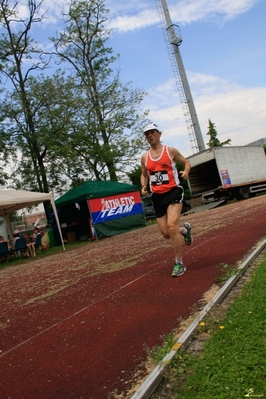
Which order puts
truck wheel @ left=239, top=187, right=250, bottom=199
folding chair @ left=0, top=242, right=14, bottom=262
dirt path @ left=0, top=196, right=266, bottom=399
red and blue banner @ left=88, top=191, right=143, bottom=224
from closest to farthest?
dirt path @ left=0, top=196, right=266, bottom=399
folding chair @ left=0, top=242, right=14, bottom=262
red and blue banner @ left=88, top=191, right=143, bottom=224
truck wheel @ left=239, top=187, right=250, bottom=199

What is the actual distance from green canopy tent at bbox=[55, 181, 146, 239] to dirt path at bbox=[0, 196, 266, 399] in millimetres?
11576

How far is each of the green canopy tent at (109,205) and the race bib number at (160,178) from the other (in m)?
13.0

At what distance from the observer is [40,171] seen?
2531cm

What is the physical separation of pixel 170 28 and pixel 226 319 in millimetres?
35505

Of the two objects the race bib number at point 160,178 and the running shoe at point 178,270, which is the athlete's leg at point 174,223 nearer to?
the running shoe at point 178,270

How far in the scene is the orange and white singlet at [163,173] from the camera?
518 centimetres

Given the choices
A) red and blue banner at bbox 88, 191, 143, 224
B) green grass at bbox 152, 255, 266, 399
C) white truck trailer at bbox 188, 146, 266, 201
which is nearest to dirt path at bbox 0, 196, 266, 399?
green grass at bbox 152, 255, 266, 399

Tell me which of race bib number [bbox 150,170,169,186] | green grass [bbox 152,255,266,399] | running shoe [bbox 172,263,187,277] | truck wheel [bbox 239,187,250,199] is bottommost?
green grass [bbox 152,255,266,399]

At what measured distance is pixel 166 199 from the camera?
17.0 ft

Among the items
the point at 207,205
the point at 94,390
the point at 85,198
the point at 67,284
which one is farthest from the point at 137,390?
the point at 207,205

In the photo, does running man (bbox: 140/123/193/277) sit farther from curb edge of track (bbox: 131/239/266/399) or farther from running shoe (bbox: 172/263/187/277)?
curb edge of track (bbox: 131/239/266/399)

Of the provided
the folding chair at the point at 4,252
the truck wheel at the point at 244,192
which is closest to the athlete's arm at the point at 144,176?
the folding chair at the point at 4,252

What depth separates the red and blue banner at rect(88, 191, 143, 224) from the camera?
1830 centimetres

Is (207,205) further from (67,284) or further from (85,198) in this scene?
(67,284)
